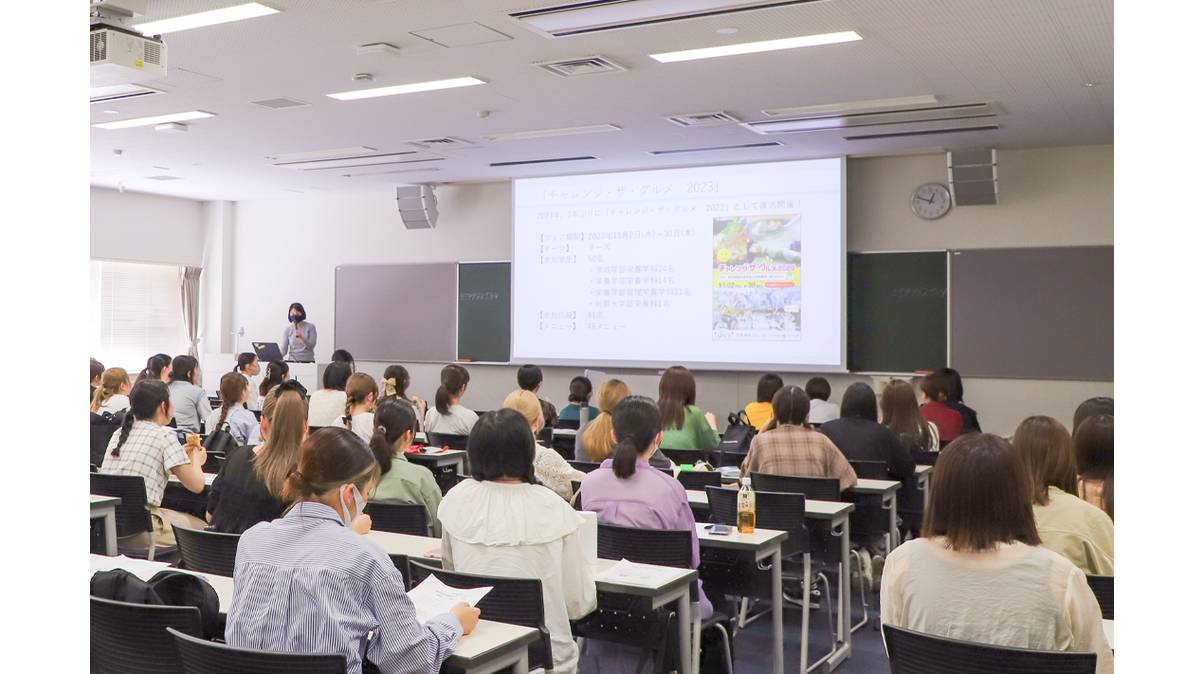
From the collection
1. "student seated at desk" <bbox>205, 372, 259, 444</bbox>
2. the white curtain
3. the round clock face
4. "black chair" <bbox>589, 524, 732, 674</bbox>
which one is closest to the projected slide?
the round clock face

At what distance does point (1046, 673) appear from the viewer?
73.4 inches

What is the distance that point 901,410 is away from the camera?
18.1ft

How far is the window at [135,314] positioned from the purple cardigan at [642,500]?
10054 mm

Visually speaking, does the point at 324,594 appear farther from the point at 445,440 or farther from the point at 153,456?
the point at 445,440

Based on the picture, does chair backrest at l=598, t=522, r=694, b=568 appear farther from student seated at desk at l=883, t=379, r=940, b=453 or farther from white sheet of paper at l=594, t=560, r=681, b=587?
student seated at desk at l=883, t=379, r=940, b=453

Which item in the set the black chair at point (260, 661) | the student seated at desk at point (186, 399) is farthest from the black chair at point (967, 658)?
the student seated at desk at point (186, 399)

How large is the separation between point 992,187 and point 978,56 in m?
2.93

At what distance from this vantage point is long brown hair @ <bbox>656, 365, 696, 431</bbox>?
550cm

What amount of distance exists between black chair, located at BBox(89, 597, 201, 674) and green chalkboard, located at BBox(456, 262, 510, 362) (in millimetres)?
8223
